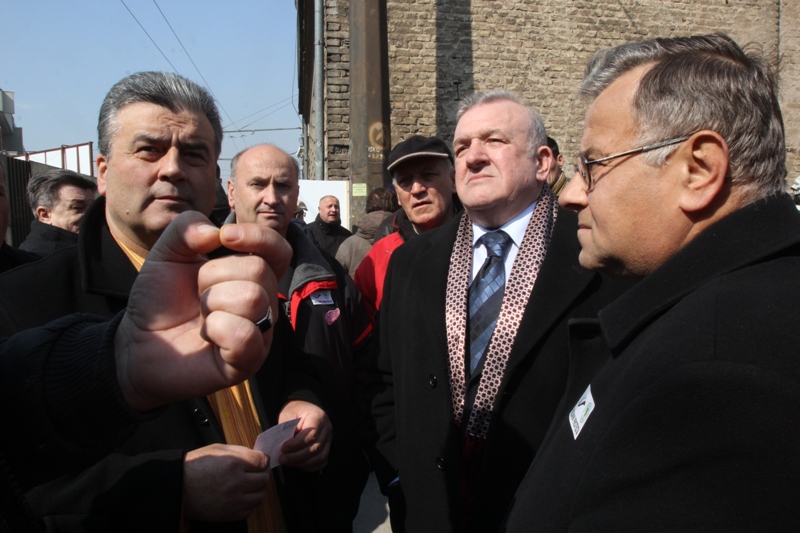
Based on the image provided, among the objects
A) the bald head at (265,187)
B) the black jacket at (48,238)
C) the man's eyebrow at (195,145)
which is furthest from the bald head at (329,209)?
the man's eyebrow at (195,145)

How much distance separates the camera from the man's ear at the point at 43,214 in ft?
14.5

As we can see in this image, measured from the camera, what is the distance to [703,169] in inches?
49.6

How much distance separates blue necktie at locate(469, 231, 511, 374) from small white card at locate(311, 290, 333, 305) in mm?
781

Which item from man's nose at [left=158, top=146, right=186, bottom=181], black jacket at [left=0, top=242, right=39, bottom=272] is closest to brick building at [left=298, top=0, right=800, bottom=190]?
black jacket at [left=0, top=242, right=39, bottom=272]

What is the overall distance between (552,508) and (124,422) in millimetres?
873

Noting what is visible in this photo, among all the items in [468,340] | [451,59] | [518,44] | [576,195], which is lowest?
[468,340]

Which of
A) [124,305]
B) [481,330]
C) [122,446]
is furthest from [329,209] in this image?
[122,446]

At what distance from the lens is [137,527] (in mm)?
1429

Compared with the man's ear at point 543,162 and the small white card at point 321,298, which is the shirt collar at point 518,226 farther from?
the small white card at point 321,298

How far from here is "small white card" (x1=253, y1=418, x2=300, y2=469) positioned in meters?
1.67

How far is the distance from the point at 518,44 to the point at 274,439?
13513mm

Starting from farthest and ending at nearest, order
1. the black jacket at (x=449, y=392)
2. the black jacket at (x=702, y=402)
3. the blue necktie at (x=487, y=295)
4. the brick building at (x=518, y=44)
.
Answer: the brick building at (x=518, y=44) → the blue necktie at (x=487, y=295) → the black jacket at (x=449, y=392) → the black jacket at (x=702, y=402)

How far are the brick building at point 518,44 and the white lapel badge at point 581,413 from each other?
34.8ft

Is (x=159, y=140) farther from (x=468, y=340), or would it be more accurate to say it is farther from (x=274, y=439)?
(x=468, y=340)
